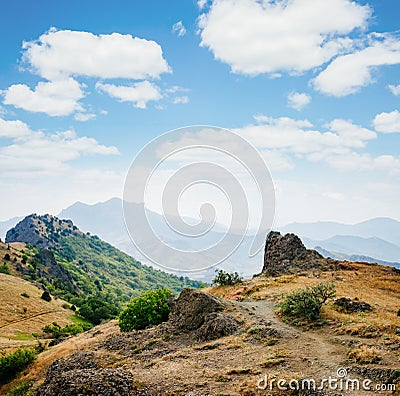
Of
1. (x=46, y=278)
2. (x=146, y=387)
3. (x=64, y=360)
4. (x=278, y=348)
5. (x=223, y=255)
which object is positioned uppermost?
(x=223, y=255)

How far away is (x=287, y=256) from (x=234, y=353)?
39.9m

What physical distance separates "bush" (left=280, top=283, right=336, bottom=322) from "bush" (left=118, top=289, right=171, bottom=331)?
14.2 meters

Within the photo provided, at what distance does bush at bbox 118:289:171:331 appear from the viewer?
3953 cm

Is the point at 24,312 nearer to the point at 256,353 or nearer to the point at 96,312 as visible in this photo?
the point at 96,312

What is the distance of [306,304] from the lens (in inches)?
1196

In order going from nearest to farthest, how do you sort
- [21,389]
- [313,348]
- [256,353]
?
[313,348] < [256,353] < [21,389]

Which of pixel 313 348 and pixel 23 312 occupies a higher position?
pixel 313 348

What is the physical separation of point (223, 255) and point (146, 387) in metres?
12.5

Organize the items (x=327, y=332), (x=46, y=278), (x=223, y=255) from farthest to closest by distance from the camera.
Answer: (x=46, y=278), (x=223, y=255), (x=327, y=332)

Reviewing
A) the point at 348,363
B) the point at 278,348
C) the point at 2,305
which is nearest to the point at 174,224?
the point at 278,348

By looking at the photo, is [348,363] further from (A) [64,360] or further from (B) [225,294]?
A: (B) [225,294]

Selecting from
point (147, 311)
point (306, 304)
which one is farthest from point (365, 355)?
point (147, 311)

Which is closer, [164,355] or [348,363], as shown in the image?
[348,363]

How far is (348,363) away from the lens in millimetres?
19031
